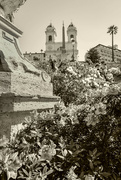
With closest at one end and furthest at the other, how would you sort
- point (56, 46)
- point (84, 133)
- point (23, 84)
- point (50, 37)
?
point (84, 133) < point (23, 84) < point (56, 46) < point (50, 37)

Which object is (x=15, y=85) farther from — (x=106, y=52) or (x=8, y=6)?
(x=106, y=52)

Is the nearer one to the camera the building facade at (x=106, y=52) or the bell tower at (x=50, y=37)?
the building facade at (x=106, y=52)

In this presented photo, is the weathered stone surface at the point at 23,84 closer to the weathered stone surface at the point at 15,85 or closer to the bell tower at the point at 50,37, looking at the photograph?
the weathered stone surface at the point at 15,85

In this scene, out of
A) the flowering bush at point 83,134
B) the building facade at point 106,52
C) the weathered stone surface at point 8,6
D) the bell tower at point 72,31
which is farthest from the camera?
the bell tower at point 72,31

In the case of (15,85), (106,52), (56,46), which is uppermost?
(56,46)

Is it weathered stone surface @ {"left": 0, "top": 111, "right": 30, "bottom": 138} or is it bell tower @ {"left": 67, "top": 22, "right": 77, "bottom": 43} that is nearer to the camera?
weathered stone surface @ {"left": 0, "top": 111, "right": 30, "bottom": 138}

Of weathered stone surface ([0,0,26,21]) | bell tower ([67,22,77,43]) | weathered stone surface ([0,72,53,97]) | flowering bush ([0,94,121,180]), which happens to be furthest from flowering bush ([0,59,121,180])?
bell tower ([67,22,77,43])

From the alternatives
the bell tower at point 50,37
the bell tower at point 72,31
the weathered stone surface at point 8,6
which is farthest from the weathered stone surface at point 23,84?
the bell tower at point 72,31

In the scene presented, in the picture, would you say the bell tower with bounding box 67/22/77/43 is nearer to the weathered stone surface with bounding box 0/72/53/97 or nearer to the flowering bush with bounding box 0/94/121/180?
the weathered stone surface with bounding box 0/72/53/97

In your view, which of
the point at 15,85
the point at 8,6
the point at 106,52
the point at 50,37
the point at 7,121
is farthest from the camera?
the point at 50,37

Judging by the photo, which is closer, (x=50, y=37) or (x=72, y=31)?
(x=72, y=31)

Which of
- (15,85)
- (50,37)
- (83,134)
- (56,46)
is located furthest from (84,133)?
(50,37)

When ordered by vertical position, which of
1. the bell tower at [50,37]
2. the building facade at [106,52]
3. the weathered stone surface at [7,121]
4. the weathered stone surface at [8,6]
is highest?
the bell tower at [50,37]

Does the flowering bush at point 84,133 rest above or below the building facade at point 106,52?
below
